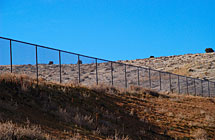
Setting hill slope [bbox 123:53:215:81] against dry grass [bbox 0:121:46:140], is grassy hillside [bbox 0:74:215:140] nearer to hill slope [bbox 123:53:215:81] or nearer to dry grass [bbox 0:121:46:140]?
dry grass [bbox 0:121:46:140]

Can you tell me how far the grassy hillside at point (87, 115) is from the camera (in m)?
12.7

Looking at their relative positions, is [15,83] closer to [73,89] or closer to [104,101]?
[73,89]

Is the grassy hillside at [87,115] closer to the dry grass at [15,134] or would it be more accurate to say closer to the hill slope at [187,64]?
the dry grass at [15,134]

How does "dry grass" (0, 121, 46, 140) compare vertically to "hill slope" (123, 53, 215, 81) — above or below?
below

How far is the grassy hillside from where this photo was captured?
12.7m

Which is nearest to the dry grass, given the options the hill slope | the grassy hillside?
the grassy hillside

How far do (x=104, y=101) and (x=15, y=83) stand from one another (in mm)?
7707

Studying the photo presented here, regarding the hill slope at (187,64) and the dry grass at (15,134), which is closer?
the dry grass at (15,134)

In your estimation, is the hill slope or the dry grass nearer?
the dry grass

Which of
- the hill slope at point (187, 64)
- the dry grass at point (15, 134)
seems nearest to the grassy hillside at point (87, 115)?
the dry grass at point (15, 134)

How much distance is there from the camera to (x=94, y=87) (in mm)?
26531

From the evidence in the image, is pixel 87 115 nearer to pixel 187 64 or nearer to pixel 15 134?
pixel 15 134

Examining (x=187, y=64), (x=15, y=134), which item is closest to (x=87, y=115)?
(x=15, y=134)

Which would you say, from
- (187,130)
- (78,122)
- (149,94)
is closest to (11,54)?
(78,122)
